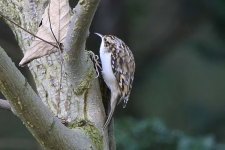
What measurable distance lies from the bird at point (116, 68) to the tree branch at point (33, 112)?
0.37 m

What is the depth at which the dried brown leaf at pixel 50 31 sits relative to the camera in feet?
8.40

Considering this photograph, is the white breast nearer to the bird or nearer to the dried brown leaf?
the bird

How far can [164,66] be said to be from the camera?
694cm

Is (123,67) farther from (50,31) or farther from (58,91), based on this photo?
(50,31)

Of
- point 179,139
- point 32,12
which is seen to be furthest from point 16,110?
point 179,139

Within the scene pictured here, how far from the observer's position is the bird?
9.80ft

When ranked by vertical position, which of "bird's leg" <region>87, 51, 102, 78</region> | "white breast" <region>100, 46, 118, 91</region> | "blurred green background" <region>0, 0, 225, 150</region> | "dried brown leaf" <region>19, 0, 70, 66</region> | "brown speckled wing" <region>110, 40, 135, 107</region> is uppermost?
"dried brown leaf" <region>19, 0, 70, 66</region>

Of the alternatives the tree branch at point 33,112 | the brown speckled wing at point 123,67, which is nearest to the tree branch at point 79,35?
the tree branch at point 33,112

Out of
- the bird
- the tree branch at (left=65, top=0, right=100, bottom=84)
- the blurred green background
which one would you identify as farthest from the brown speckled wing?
the blurred green background

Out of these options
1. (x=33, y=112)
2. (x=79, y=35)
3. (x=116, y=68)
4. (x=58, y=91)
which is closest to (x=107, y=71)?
(x=116, y=68)

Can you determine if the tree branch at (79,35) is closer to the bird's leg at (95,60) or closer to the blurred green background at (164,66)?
the bird's leg at (95,60)

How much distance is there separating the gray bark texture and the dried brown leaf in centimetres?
6

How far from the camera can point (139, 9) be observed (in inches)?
259

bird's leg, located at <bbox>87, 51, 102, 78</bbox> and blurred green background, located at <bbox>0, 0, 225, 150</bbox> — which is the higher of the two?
bird's leg, located at <bbox>87, 51, 102, 78</bbox>
